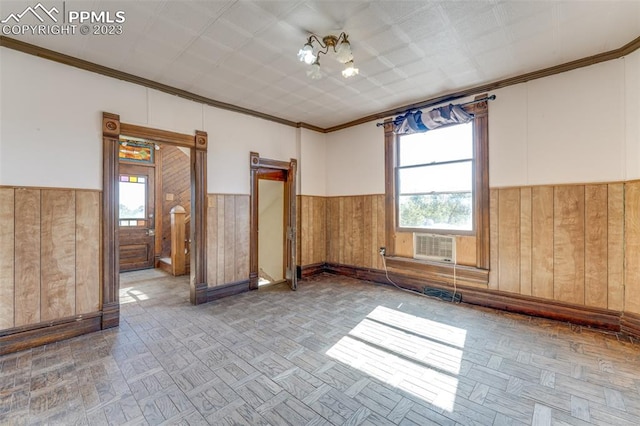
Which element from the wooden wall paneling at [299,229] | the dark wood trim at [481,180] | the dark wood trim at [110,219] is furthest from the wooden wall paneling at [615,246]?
the dark wood trim at [110,219]

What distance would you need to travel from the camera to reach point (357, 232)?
521 centimetres

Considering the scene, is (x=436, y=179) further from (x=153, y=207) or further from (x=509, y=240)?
(x=153, y=207)

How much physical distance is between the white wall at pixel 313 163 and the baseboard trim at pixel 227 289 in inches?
79.1

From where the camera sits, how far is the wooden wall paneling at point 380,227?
481 centimetres

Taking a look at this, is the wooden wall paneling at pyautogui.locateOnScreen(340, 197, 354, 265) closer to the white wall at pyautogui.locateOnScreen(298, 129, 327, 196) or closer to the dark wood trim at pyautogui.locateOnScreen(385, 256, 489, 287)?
the white wall at pyautogui.locateOnScreen(298, 129, 327, 196)

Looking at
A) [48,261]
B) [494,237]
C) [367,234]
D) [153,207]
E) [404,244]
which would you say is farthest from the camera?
[153,207]

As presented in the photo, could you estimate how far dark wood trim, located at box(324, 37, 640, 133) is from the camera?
9.32 ft

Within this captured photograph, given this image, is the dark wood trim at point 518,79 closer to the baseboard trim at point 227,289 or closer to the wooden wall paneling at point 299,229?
the wooden wall paneling at point 299,229

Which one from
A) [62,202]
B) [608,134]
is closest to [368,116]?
[608,134]

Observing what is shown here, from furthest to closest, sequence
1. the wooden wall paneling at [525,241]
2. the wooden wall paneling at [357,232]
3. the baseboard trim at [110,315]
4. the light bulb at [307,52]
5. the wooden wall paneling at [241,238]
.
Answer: the wooden wall paneling at [357,232], the wooden wall paneling at [241,238], the wooden wall paneling at [525,241], the baseboard trim at [110,315], the light bulb at [307,52]

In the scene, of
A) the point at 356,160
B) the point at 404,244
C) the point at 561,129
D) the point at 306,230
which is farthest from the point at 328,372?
the point at 356,160

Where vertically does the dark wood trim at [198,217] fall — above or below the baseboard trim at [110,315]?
above

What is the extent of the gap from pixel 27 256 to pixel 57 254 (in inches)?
8.3

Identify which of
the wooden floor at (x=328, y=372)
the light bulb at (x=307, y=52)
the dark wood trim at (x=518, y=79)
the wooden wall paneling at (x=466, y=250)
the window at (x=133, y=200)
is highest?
the dark wood trim at (x=518, y=79)
